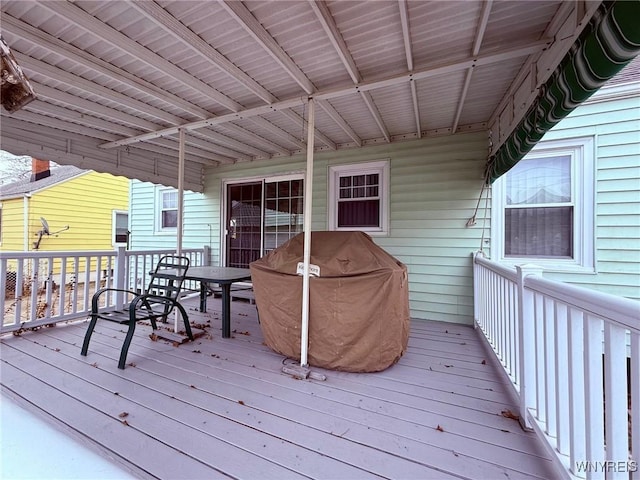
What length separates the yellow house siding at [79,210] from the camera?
891cm

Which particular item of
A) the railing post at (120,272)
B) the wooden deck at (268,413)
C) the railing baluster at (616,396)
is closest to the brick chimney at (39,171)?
the railing post at (120,272)

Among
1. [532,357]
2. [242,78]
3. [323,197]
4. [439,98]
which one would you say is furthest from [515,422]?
[323,197]

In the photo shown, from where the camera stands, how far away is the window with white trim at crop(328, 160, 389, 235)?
4691 mm

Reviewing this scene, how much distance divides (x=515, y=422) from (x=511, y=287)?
990mm

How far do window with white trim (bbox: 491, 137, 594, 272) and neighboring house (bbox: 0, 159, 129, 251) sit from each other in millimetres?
12239

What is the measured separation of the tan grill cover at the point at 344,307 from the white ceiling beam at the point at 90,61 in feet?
7.57

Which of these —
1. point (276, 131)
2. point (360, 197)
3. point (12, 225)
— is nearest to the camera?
point (276, 131)

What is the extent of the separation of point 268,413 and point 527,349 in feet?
6.07

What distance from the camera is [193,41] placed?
7.34ft

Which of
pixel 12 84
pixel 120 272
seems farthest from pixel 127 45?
pixel 120 272

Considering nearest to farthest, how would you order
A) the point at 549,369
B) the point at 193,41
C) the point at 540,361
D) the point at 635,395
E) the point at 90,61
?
the point at 635,395 → the point at 549,369 → the point at 540,361 → the point at 193,41 → the point at 90,61

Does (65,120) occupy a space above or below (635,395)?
above

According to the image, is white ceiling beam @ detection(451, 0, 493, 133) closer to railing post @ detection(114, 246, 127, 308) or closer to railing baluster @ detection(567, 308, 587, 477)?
railing baluster @ detection(567, 308, 587, 477)

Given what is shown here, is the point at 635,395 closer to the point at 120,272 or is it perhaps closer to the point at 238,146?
the point at 238,146
